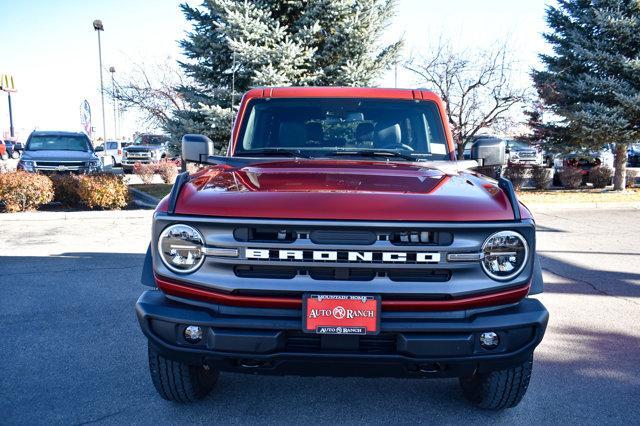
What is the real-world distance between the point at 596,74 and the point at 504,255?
1570cm

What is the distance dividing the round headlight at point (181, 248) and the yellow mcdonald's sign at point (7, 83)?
7122 centimetres

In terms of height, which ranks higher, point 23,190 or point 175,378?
point 23,190

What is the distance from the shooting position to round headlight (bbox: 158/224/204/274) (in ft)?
8.31

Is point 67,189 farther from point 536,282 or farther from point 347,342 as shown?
point 536,282

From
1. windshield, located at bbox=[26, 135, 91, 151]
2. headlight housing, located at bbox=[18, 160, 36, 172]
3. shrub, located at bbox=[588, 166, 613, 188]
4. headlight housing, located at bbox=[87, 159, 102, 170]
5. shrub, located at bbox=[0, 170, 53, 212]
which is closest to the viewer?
shrub, located at bbox=[0, 170, 53, 212]

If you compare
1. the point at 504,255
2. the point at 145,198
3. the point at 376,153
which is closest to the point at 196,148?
the point at 376,153

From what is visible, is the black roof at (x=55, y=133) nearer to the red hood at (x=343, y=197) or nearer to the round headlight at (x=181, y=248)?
the red hood at (x=343, y=197)

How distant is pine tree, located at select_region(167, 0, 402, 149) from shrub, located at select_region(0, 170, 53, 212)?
11.1 feet

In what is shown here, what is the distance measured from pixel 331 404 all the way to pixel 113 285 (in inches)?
141

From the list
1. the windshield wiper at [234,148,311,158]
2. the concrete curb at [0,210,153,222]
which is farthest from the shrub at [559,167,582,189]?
the windshield wiper at [234,148,311,158]

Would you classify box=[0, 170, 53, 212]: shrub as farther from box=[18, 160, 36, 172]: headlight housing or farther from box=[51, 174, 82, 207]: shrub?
box=[18, 160, 36, 172]: headlight housing

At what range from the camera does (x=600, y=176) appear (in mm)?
17312

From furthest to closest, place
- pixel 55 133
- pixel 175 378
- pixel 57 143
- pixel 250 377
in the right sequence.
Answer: pixel 55 133 → pixel 57 143 → pixel 250 377 → pixel 175 378

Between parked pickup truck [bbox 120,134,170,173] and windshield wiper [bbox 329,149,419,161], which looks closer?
windshield wiper [bbox 329,149,419,161]
